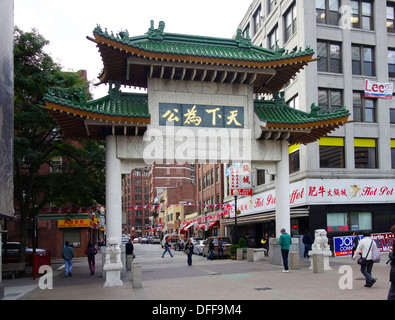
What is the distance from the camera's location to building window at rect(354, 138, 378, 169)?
99.7ft

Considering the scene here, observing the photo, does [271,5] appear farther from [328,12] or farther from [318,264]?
[318,264]

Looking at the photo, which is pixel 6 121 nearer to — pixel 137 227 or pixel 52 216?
pixel 52 216

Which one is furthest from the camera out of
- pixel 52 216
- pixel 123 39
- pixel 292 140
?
pixel 52 216

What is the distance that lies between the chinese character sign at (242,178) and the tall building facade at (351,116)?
636 centimetres

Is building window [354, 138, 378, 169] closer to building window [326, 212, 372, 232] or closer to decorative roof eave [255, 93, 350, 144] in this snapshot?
building window [326, 212, 372, 232]

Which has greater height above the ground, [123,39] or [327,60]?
[327,60]

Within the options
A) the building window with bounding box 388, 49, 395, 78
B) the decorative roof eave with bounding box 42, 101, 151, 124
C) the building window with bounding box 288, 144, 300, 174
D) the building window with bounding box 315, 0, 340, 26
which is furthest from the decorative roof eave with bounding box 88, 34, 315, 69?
the building window with bounding box 388, 49, 395, 78

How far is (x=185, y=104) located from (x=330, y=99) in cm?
1541

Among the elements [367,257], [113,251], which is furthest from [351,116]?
[113,251]

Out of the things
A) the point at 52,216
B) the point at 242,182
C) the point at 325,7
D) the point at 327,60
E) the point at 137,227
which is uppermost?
the point at 325,7

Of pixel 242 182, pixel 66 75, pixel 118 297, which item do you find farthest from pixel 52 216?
pixel 118 297

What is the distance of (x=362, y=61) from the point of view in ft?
103

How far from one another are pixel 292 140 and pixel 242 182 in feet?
59.9

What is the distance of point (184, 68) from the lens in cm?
1817
